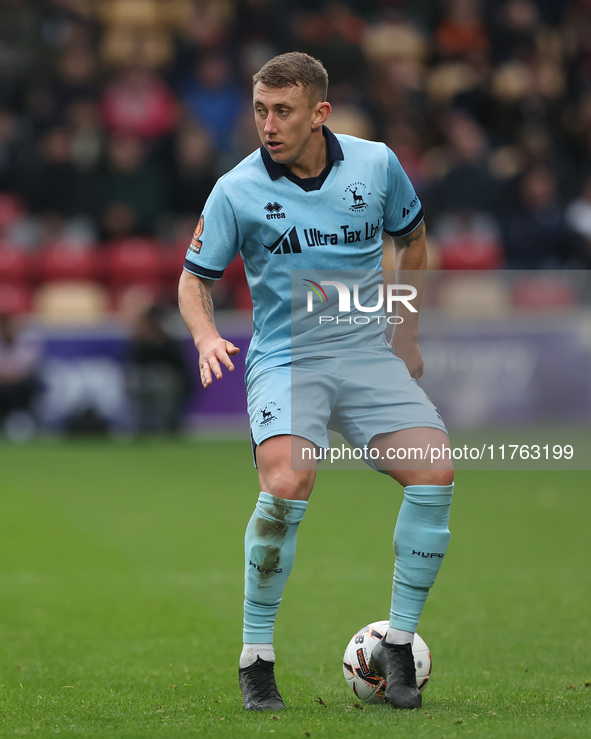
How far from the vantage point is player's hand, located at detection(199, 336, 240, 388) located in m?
4.12

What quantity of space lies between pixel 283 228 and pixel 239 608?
265 centimetres

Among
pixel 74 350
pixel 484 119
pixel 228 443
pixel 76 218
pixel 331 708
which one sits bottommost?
pixel 331 708

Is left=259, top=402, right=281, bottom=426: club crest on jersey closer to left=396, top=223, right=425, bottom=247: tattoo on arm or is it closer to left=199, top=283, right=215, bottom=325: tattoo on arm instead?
left=199, top=283, right=215, bottom=325: tattoo on arm

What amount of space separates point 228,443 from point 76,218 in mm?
3818

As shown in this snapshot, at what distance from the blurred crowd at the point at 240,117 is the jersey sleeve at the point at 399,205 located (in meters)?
10.2

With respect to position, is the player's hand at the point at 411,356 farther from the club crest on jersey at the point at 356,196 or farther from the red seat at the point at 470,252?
the red seat at the point at 470,252

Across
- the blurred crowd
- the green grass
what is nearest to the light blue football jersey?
the green grass

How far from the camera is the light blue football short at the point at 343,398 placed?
4344 millimetres

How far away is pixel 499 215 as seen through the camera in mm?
15875

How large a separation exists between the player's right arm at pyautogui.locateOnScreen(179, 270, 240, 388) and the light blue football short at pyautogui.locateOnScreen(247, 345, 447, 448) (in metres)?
0.22

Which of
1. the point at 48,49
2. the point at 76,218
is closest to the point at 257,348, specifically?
the point at 76,218

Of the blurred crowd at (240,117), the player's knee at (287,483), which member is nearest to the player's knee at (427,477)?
the player's knee at (287,483)

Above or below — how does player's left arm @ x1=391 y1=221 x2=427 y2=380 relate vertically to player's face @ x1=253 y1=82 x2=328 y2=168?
below

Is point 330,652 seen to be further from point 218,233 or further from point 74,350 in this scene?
point 74,350
